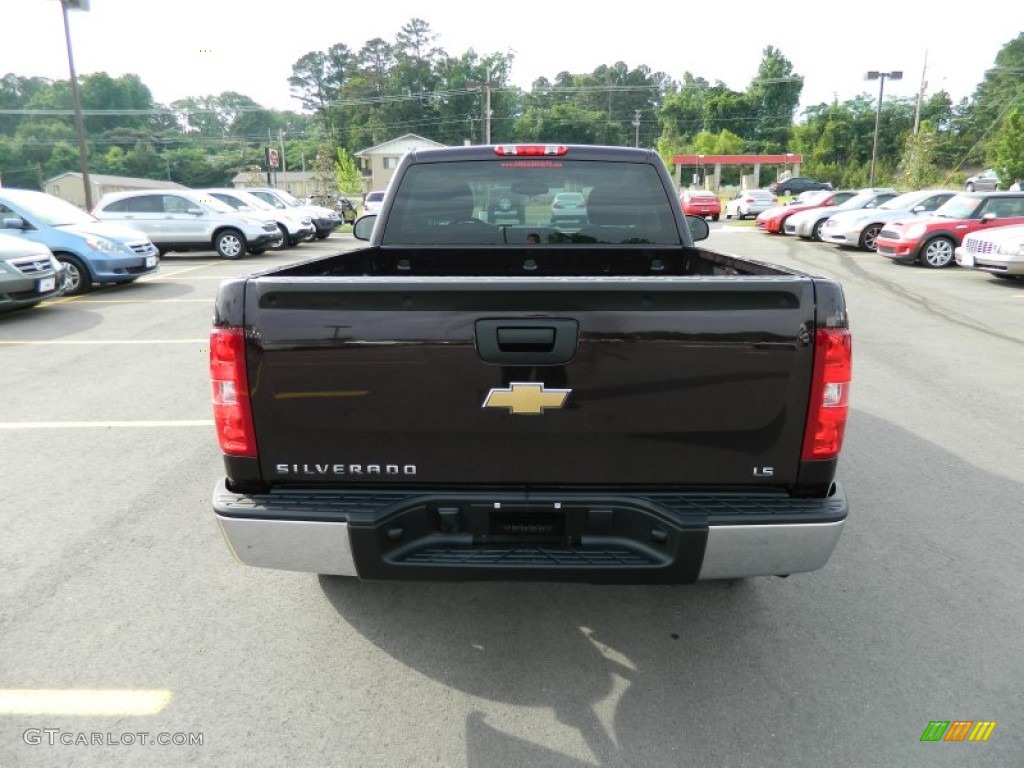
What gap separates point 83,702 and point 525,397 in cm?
196

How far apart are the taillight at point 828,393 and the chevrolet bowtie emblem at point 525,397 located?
809 mm

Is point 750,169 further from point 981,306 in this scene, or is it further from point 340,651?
point 340,651

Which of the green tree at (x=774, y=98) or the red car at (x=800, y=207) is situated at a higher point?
the green tree at (x=774, y=98)

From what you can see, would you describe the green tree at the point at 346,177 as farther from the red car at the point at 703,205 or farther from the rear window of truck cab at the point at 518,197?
the rear window of truck cab at the point at 518,197

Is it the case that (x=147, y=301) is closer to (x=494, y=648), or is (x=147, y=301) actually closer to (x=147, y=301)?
(x=147, y=301)

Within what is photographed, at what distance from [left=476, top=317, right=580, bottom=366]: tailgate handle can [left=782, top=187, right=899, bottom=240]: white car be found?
2141cm

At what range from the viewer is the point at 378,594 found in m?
3.34

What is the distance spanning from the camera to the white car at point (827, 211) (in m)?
21.4

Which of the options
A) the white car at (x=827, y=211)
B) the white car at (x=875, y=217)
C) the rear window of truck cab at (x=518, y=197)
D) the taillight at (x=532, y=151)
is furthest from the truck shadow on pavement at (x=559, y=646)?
the white car at (x=827, y=211)

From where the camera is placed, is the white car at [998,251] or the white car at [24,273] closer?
the white car at [24,273]

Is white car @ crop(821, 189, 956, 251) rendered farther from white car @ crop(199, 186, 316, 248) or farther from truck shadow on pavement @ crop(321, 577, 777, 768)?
truck shadow on pavement @ crop(321, 577, 777, 768)

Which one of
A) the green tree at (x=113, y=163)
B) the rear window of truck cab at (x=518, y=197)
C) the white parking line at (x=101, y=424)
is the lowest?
the white parking line at (x=101, y=424)

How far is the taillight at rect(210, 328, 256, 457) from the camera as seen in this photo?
237 centimetres

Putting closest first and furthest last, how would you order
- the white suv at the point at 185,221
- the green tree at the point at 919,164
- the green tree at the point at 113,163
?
the white suv at the point at 185,221 < the green tree at the point at 919,164 < the green tree at the point at 113,163
